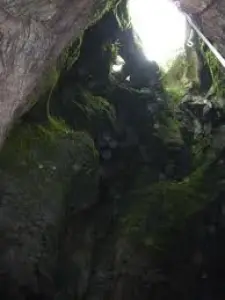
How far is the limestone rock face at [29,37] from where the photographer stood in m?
3.35

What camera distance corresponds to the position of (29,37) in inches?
139

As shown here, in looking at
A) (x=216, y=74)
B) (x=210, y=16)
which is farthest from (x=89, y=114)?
(x=210, y=16)

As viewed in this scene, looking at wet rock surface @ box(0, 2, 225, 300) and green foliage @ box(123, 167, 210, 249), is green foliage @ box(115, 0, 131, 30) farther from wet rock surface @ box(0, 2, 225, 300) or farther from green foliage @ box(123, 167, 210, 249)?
green foliage @ box(123, 167, 210, 249)

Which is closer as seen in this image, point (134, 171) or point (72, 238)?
point (72, 238)

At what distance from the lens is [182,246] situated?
5.42 meters

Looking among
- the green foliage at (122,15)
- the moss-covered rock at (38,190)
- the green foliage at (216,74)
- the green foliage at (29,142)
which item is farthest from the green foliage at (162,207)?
the green foliage at (122,15)

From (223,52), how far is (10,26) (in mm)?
1436

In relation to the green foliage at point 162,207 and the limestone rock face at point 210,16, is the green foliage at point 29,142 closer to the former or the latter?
the green foliage at point 162,207

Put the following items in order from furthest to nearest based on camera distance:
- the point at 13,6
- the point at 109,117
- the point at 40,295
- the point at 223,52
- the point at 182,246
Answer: the point at 109,117 < the point at 182,246 < the point at 40,295 < the point at 223,52 < the point at 13,6

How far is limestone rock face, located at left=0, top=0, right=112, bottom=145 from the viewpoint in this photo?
3346 millimetres

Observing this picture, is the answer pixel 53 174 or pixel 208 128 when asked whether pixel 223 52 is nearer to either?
pixel 53 174

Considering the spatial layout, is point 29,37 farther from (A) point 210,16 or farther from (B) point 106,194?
(B) point 106,194

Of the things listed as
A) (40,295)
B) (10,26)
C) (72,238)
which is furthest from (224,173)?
(10,26)

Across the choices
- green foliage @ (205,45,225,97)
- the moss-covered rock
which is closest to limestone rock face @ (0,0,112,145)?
the moss-covered rock
